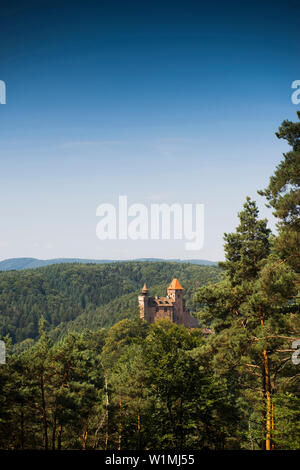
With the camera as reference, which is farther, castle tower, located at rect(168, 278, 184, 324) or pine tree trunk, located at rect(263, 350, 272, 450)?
castle tower, located at rect(168, 278, 184, 324)

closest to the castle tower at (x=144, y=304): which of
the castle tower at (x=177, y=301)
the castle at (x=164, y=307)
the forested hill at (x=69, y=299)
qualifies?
the castle at (x=164, y=307)

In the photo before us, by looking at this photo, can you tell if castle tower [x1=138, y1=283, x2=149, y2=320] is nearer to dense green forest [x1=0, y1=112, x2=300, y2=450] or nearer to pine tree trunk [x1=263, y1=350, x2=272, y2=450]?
dense green forest [x1=0, y1=112, x2=300, y2=450]

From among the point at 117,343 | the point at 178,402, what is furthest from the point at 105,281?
the point at 178,402

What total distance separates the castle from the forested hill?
20.6 m

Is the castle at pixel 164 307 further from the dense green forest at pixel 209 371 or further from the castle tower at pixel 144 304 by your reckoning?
the dense green forest at pixel 209 371

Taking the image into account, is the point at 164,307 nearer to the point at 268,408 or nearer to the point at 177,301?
the point at 177,301

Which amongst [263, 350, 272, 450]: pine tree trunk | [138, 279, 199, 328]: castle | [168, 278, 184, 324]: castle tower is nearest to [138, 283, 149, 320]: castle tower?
[138, 279, 199, 328]: castle

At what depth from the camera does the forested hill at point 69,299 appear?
131 metres

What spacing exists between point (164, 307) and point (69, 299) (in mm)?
105128

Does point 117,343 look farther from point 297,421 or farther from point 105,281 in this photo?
point 105,281

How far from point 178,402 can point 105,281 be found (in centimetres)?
18444

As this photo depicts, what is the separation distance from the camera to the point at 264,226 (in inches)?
577

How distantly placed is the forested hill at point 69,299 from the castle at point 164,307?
20.6 meters

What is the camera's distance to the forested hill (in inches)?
5143
